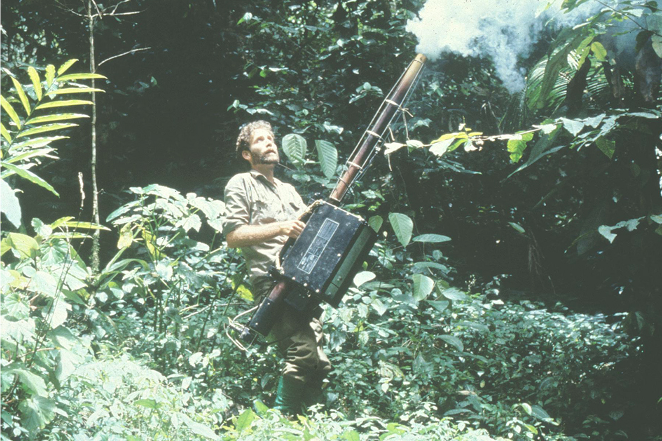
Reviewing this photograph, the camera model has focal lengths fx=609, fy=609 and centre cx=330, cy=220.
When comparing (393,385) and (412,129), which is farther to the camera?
(412,129)

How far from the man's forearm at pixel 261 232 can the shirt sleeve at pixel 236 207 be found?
0.04 meters

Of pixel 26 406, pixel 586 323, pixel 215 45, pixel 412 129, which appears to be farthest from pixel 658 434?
pixel 215 45

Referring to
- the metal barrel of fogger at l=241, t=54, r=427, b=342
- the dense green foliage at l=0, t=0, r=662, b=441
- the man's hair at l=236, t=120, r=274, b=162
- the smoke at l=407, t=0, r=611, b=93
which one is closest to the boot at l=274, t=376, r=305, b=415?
the dense green foliage at l=0, t=0, r=662, b=441

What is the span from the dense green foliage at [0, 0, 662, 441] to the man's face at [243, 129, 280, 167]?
0.36 m

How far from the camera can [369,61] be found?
5.27 m

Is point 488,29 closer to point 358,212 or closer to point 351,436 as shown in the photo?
point 358,212

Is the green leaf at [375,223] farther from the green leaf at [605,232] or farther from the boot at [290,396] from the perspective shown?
the green leaf at [605,232]

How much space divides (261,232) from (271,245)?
202 millimetres

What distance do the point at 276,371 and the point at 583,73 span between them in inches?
101

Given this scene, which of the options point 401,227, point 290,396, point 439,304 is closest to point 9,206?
point 290,396

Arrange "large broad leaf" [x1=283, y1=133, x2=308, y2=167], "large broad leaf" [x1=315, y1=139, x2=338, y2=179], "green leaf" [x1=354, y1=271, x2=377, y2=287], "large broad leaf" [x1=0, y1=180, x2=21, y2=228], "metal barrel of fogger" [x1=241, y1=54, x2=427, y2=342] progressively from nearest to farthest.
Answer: "large broad leaf" [x1=0, y1=180, x2=21, y2=228] < "metal barrel of fogger" [x1=241, y1=54, x2=427, y2=342] < "green leaf" [x1=354, y1=271, x2=377, y2=287] < "large broad leaf" [x1=315, y1=139, x2=338, y2=179] < "large broad leaf" [x1=283, y1=133, x2=308, y2=167]

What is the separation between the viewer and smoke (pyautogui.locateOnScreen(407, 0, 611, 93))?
→ 19.4ft

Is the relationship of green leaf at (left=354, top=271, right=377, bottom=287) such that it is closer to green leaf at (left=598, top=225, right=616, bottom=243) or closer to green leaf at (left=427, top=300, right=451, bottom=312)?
green leaf at (left=427, top=300, right=451, bottom=312)

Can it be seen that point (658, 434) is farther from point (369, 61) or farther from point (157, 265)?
point (369, 61)
